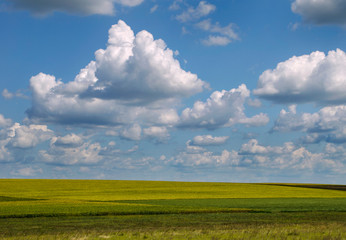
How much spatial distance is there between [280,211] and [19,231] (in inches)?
1167

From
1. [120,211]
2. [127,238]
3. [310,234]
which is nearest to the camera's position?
[127,238]

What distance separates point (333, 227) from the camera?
30.5m

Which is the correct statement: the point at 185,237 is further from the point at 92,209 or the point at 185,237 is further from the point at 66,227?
the point at 92,209

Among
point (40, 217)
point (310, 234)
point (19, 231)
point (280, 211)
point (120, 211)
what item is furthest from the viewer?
point (280, 211)

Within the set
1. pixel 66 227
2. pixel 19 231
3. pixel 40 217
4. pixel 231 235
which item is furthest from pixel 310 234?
pixel 40 217

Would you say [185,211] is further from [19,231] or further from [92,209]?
[19,231]

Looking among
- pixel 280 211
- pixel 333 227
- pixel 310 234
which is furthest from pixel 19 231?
pixel 280 211

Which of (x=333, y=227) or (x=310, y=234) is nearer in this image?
(x=310, y=234)

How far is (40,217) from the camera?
40.1 meters

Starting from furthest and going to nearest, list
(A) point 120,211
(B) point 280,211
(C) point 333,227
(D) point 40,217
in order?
(B) point 280,211 → (A) point 120,211 → (D) point 40,217 → (C) point 333,227

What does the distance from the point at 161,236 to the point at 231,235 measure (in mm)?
4291

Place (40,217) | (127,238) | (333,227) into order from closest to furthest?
(127,238) < (333,227) < (40,217)

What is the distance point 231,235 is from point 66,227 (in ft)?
42.4

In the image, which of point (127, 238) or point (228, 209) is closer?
point (127, 238)
